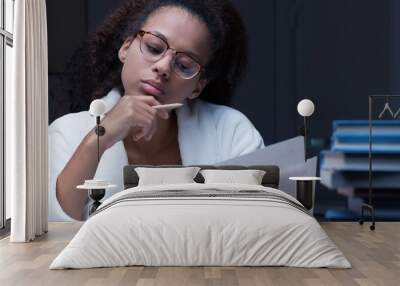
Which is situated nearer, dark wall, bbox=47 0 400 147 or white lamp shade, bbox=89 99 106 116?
white lamp shade, bbox=89 99 106 116

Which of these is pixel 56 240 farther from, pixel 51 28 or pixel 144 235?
pixel 51 28

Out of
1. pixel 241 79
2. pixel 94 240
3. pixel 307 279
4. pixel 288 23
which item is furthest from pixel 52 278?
pixel 288 23

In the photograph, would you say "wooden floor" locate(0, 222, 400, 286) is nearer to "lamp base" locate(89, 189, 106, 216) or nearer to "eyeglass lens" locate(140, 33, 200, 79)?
"lamp base" locate(89, 189, 106, 216)

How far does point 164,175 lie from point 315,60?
220 cm

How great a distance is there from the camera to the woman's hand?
7160 millimetres

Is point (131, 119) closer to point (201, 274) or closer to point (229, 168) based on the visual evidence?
point (229, 168)

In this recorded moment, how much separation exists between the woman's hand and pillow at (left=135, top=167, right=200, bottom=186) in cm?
49

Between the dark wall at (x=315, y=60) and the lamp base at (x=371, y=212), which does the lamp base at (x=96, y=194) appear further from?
the lamp base at (x=371, y=212)

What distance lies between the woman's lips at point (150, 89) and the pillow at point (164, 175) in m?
0.84

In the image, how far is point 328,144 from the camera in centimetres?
738

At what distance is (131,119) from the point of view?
7254 millimetres

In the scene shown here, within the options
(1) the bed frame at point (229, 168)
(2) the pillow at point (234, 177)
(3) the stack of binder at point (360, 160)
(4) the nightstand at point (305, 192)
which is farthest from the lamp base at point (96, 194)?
(3) the stack of binder at point (360, 160)

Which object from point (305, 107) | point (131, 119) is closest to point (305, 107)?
point (305, 107)

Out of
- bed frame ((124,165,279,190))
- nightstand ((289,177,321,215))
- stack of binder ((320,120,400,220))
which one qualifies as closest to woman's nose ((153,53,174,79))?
bed frame ((124,165,279,190))
